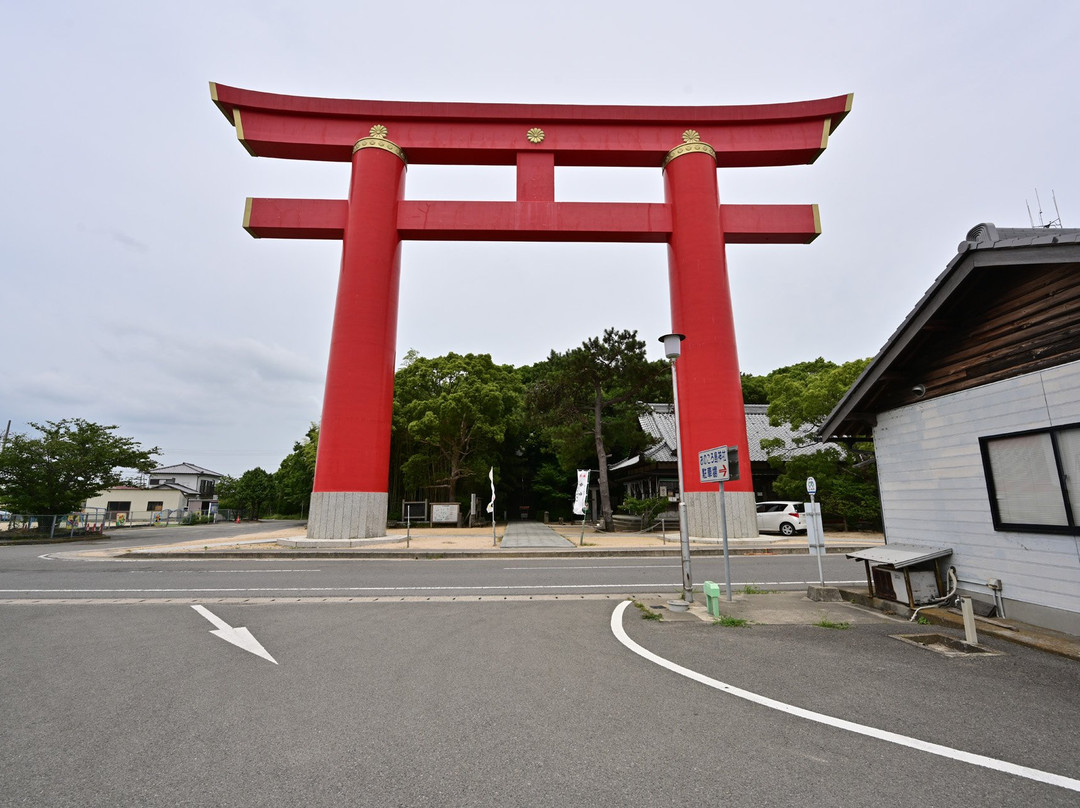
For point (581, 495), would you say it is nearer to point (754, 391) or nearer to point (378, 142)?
point (378, 142)

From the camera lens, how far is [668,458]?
27.3 metres

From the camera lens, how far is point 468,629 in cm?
623

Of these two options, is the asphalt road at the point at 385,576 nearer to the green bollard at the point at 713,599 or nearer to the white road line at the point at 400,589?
the white road line at the point at 400,589

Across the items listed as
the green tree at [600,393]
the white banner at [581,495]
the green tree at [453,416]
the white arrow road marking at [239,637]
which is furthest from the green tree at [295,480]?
the white arrow road marking at [239,637]

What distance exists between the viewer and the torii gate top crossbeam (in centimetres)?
2031

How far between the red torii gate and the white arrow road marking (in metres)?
11.4

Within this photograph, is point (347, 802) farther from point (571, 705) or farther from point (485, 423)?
point (485, 423)

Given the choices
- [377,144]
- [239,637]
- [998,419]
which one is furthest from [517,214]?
[239,637]

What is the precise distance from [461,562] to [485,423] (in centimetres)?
1702

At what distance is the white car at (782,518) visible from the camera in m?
21.9

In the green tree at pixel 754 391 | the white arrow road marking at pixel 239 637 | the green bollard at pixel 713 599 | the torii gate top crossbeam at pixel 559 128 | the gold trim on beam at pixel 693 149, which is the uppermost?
the torii gate top crossbeam at pixel 559 128

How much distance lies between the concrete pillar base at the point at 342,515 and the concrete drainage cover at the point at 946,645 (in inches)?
621

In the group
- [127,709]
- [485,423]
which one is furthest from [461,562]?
[485,423]

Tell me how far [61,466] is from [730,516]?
100 feet
